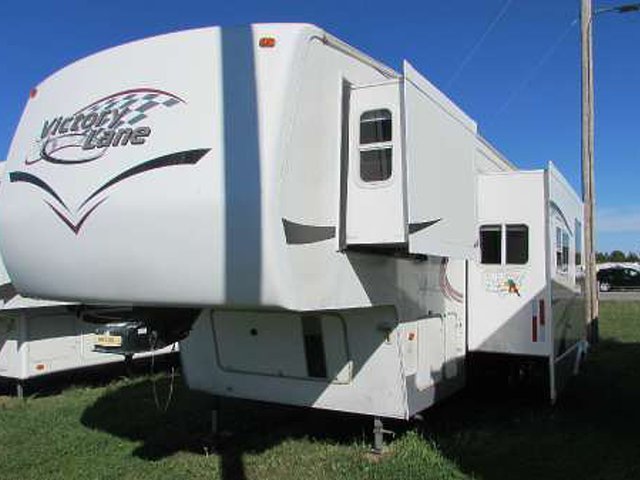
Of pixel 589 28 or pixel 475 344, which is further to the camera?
pixel 589 28

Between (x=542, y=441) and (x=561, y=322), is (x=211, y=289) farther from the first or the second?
(x=561, y=322)

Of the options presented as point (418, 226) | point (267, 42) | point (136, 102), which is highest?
point (267, 42)

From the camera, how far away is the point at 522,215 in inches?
300

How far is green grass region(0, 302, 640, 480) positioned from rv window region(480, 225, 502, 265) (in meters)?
1.62

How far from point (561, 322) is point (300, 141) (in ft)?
15.5

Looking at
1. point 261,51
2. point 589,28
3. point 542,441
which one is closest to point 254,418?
point 542,441

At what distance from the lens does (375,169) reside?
5250 mm

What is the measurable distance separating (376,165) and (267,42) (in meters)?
1.13

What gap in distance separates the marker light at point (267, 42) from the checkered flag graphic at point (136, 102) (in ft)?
2.04

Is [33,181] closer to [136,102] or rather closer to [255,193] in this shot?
[136,102]

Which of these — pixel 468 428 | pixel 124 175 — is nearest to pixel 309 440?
pixel 468 428

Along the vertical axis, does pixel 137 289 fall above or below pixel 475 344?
above

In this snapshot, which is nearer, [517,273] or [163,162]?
[163,162]

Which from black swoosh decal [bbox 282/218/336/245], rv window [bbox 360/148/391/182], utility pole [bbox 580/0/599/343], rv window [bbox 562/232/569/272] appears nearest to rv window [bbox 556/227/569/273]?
rv window [bbox 562/232/569/272]
